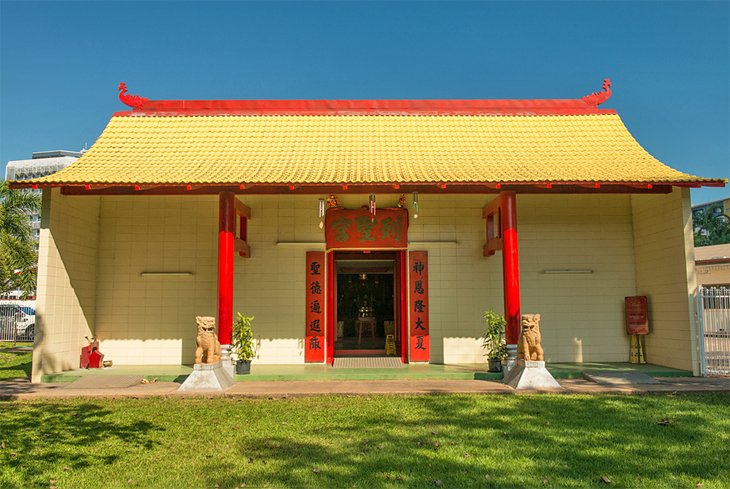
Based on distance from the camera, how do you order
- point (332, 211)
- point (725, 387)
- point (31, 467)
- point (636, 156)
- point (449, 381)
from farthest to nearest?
point (332, 211)
point (636, 156)
point (449, 381)
point (725, 387)
point (31, 467)

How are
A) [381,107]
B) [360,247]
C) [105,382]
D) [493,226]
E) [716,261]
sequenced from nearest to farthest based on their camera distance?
[105,382] < [493,226] < [360,247] < [381,107] < [716,261]

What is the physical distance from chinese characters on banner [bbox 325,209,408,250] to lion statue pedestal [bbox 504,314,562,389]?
297cm

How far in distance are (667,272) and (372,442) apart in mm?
6614

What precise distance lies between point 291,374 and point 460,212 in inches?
169

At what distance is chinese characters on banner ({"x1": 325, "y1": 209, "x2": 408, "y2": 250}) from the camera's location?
1013cm

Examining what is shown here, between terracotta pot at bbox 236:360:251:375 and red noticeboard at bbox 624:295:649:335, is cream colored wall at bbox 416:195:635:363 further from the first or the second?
terracotta pot at bbox 236:360:251:375

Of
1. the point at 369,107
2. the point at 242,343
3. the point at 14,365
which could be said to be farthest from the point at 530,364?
the point at 14,365

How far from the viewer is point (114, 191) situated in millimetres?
8922

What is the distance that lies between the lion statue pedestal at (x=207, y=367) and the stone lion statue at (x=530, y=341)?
168 inches

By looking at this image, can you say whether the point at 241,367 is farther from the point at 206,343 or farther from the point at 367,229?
the point at 367,229

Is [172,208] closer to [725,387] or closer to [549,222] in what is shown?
[549,222]

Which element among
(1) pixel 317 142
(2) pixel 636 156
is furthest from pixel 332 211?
(2) pixel 636 156

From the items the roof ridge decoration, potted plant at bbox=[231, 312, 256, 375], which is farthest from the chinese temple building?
potted plant at bbox=[231, 312, 256, 375]

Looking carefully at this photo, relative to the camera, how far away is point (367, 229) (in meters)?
10.2
